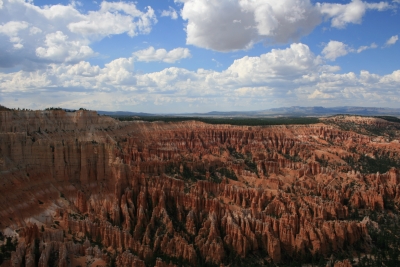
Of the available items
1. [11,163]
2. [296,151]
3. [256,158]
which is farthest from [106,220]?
[296,151]

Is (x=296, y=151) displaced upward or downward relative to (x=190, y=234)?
upward

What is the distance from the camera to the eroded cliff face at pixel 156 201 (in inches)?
1406

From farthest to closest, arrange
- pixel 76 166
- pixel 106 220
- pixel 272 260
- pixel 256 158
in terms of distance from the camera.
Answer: pixel 256 158 → pixel 76 166 → pixel 106 220 → pixel 272 260

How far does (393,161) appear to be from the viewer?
7862 cm

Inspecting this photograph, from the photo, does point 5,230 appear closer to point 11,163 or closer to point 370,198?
point 11,163

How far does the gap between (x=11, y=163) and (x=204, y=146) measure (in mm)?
47974

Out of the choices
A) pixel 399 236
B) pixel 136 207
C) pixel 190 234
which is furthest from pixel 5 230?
pixel 399 236

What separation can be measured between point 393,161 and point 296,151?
2192 cm

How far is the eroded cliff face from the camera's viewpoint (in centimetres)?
3572

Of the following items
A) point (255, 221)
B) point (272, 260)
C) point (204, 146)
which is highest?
point (204, 146)

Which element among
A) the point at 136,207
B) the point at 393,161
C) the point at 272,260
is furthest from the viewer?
the point at 393,161

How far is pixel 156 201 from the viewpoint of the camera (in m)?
46.2

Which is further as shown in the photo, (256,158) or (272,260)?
(256,158)

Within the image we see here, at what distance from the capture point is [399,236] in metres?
41.1
